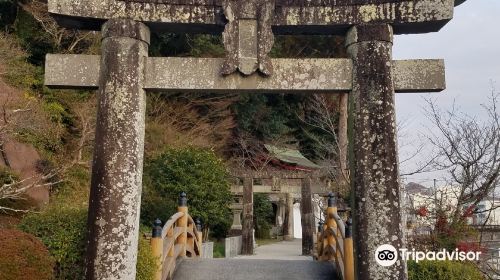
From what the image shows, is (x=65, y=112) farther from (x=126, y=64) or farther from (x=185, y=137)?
(x=126, y=64)

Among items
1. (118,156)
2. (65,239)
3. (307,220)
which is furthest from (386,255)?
(307,220)

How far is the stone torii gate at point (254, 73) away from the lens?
5.04m

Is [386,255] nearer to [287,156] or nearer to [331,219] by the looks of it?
[331,219]

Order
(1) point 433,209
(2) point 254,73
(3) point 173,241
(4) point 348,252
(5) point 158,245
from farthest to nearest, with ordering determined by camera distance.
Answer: (1) point 433,209
(3) point 173,241
(4) point 348,252
(5) point 158,245
(2) point 254,73

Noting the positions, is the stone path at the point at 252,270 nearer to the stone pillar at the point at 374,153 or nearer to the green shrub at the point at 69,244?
the green shrub at the point at 69,244

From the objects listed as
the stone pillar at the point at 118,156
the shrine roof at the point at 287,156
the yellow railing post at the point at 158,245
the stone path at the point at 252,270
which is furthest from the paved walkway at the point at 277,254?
the stone pillar at the point at 118,156

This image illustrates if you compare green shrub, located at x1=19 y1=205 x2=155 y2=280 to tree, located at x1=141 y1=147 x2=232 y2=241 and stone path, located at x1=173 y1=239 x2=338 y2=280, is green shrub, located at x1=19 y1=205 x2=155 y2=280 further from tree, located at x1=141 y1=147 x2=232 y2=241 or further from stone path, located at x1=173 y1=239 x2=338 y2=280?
tree, located at x1=141 y1=147 x2=232 y2=241

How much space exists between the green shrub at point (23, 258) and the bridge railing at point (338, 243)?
389 cm

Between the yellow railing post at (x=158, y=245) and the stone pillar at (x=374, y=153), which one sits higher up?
the stone pillar at (x=374, y=153)

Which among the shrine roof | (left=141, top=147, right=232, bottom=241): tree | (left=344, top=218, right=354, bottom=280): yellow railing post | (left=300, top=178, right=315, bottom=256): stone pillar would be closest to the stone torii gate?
(left=344, top=218, right=354, bottom=280): yellow railing post

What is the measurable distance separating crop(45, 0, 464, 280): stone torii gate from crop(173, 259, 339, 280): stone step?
9.46ft

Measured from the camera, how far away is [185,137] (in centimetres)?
1967

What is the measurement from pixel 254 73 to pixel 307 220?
11766 millimetres

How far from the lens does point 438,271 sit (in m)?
6.22
